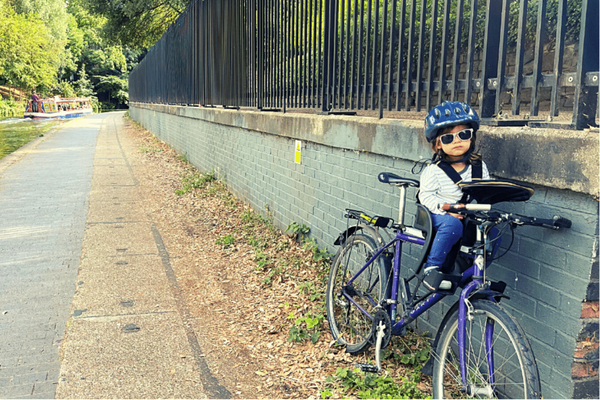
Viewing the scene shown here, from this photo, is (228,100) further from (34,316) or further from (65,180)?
(34,316)

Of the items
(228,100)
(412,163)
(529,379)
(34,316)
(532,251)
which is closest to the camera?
(529,379)

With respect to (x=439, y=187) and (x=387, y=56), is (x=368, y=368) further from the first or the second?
(x=387, y=56)

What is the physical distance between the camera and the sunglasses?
296 centimetres

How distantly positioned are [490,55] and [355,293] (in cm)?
195

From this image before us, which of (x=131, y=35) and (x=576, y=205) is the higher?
(x=131, y=35)

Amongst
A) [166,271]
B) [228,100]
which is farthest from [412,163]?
[228,100]

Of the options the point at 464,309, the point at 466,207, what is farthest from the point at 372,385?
the point at 466,207

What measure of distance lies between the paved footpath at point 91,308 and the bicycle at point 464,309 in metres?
1.18

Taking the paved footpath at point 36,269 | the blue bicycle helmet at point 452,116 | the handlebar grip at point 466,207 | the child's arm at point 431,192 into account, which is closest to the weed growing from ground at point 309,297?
the child's arm at point 431,192

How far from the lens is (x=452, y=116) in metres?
2.94

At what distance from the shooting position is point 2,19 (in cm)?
4591

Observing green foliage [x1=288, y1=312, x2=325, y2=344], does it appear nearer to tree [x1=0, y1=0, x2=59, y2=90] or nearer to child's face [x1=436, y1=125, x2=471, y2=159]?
child's face [x1=436, y1=125, x2=471, y2=159]

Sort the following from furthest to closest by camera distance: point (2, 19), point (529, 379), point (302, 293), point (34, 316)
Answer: point (2, 19) → point (302, 293) → point (34, 316) → point (529, 379)

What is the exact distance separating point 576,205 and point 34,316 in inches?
171
